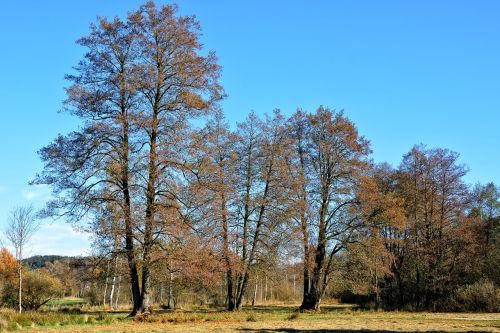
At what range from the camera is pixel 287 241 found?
109 ft

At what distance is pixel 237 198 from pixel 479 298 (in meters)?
18.5

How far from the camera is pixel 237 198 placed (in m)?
33.1

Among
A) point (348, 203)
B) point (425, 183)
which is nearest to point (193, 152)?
point (348, 203)

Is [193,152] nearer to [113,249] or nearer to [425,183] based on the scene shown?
[113,249]

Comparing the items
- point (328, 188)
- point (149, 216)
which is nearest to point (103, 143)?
point (149, 216)

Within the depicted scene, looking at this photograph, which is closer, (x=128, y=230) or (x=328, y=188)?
(x=128, y=230)

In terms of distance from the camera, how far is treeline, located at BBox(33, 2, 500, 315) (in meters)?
21.9

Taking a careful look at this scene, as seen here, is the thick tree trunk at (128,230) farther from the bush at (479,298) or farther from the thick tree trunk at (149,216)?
the bush at (479,298)

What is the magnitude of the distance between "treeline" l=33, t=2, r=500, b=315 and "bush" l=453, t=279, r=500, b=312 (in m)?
0.22

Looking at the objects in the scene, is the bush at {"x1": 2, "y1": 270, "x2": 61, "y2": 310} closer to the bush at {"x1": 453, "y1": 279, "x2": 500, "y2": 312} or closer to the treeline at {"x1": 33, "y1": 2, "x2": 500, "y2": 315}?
the treeline at {"x1": 33, "y1": 2, "x2": 500, "y2": 315}

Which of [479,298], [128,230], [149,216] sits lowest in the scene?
[479,298]

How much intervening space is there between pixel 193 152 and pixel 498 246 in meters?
30.4

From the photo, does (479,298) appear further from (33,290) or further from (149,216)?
(33,290)

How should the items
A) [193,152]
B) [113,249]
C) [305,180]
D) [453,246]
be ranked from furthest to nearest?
[453,246] → [305,180] → [193,152] → [113,249]
